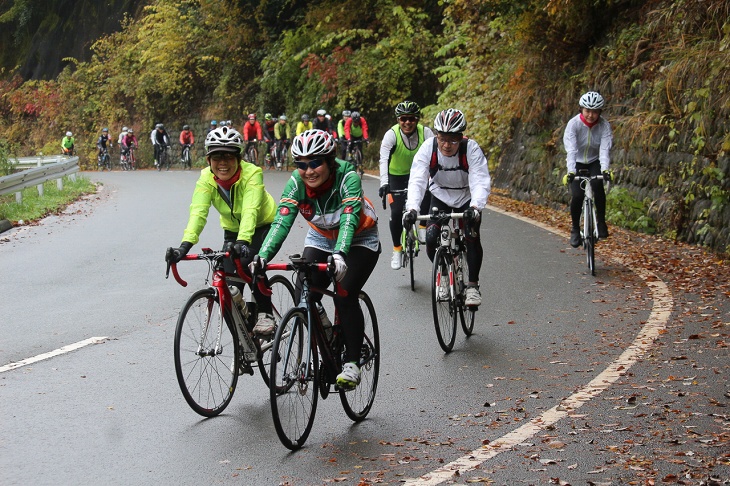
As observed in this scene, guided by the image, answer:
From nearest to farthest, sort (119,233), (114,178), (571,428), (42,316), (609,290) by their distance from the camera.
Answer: (571,428) < (42,316) < (609,290) < (119,233) < (114,178)

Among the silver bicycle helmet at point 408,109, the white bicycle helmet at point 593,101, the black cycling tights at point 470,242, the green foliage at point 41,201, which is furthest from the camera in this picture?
the green foliage at point 41,201

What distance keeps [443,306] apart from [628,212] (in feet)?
29.1

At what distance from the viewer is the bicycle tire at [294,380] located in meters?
5.85

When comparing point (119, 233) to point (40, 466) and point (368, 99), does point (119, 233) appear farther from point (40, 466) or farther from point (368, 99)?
point (368, 99)

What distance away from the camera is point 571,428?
6.29m

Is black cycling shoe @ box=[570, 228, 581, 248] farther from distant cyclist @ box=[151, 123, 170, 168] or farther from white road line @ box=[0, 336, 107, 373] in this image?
distant cyclist @ box=[151, 123, 170, 168]

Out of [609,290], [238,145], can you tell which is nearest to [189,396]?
[238,145]

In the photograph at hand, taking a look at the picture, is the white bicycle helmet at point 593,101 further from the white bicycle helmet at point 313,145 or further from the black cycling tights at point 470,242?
the white bicycle helmet at point 313,145

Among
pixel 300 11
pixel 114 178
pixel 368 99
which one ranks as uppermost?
pixel 300 11

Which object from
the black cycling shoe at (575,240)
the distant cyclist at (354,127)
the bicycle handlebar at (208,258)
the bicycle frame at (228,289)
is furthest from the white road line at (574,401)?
the distant cyclist at (354,127)

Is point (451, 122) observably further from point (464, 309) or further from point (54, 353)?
point (54, 353)

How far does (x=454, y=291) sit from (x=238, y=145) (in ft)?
8.45

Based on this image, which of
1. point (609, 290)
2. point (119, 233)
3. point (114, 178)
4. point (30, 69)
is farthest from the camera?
point (30, 69)

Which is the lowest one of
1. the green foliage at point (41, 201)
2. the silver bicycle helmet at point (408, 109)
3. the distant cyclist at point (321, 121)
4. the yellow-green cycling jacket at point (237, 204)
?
the green foliage at point (41, 201)
